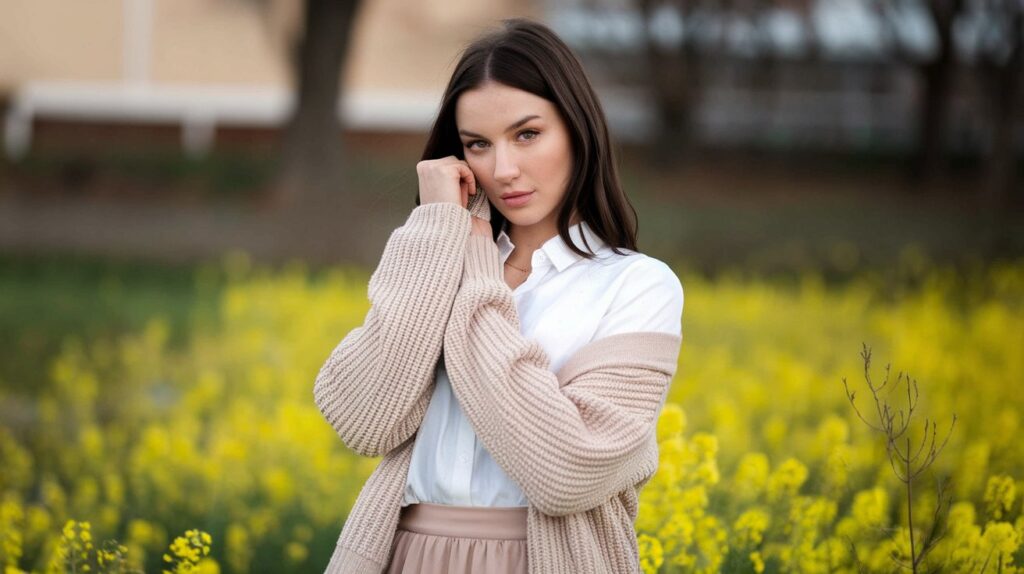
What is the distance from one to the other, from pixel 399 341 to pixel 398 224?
484cm

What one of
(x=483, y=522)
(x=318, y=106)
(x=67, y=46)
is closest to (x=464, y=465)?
(x=483, y=522)

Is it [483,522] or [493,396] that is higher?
[493,396]

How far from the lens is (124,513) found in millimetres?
5188

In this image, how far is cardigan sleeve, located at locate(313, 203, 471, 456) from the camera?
2.52 meters

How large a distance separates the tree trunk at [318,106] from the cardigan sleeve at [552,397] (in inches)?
467

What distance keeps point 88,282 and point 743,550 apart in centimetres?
939

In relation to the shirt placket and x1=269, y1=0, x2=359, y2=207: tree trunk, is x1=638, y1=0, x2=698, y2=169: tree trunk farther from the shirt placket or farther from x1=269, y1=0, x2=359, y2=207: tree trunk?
the shirt placket

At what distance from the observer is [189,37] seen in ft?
72.7

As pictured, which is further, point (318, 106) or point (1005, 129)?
point (1005, 129)

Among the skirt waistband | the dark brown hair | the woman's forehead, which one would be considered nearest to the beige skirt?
the skirt waistband

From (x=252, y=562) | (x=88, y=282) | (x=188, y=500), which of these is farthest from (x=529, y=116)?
(x=88, y=282)

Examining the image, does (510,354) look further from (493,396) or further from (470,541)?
(470,541)

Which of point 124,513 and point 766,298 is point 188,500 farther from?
point 766,298

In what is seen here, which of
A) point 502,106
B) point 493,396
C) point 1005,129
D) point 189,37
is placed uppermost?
point 189,37
